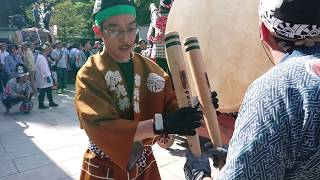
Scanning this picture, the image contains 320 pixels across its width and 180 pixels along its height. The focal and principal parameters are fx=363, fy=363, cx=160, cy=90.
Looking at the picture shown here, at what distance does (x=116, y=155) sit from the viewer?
1730 mm

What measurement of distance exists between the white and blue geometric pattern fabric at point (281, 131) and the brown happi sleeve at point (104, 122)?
2.72 feet

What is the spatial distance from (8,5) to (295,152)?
96.5ft

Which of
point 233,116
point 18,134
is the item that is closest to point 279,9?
point 233,116

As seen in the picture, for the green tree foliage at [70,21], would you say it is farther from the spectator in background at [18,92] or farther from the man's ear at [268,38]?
the man's ear at [268,38]

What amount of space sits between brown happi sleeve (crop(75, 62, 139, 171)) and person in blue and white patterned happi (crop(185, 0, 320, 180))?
2.69ft

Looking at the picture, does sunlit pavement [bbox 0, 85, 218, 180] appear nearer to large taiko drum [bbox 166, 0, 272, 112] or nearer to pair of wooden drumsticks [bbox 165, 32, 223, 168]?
large taiko drum [bbox 166, 0, 272, 112]

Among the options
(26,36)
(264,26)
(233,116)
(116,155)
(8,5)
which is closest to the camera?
(264,26)

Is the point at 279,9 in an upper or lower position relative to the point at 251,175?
upper

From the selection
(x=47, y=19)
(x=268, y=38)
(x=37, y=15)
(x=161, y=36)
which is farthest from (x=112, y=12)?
(x=37, y=15)

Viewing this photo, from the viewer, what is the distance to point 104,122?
1.68 m

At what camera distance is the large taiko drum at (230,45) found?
243 cm

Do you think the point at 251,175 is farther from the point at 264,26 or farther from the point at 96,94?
the point at 96,94

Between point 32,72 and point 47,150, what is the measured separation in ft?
17.6

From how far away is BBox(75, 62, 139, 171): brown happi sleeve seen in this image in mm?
1679
